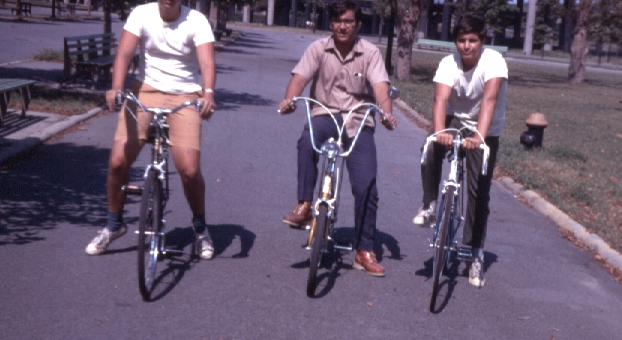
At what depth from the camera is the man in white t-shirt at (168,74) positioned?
5793mm

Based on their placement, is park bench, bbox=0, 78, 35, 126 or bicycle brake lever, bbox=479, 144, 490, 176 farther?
park bench, bbox=0, 78, 35, 126

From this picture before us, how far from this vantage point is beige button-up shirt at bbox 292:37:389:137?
6.18 meters

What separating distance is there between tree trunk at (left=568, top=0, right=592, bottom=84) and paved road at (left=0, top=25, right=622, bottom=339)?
29332mm

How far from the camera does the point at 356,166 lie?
20.1ft

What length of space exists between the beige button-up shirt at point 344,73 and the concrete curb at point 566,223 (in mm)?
2980

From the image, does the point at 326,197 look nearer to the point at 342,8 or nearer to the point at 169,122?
the point at 169,122

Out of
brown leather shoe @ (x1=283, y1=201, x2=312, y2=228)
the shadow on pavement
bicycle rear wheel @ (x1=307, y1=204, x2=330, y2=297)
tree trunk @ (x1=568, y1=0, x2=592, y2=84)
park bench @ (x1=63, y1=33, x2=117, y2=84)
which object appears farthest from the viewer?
tree trunk @ (x1=568, y1=0, x2=592, y2=84)

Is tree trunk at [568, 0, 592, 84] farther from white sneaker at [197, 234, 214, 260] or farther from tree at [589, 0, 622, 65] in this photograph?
white sneaker at [197, 234, 214, 260]

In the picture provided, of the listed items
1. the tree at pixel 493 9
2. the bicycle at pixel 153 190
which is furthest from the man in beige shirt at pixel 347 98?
the tree at pixel 493 9

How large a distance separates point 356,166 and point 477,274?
1.29 meters

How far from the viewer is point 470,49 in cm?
605

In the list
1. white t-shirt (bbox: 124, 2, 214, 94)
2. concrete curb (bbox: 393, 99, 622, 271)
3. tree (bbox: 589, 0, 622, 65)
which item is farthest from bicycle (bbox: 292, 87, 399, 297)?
tree (bbox: 589, 0, 622, 65)

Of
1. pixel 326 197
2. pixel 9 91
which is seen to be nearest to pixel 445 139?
pixel 326 197

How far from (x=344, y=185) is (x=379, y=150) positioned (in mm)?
2955
